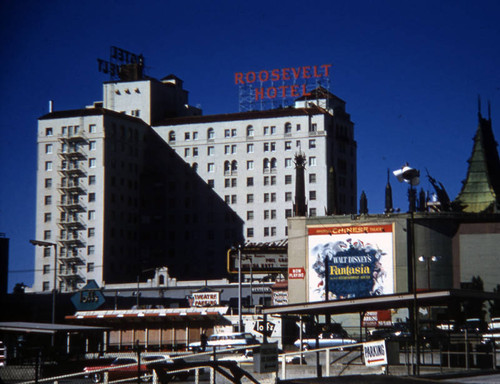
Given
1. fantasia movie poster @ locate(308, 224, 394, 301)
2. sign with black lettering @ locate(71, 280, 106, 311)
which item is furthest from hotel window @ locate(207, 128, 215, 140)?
fantasia movie poster @ locate(308, 224, 394, 301)

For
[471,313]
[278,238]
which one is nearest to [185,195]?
[278,238]

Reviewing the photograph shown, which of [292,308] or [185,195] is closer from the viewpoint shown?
[292,308]

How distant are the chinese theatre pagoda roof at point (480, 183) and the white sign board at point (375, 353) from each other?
66.8 m

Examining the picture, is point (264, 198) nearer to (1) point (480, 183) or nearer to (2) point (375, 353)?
(1) point (480, 183)

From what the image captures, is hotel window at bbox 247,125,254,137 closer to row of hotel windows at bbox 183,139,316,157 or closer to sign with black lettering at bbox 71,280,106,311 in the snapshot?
row of hotel windows at bbox 183,139,316,157

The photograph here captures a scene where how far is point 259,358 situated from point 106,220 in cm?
12370

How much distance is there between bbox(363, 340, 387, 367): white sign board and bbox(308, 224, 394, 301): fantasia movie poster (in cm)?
5164

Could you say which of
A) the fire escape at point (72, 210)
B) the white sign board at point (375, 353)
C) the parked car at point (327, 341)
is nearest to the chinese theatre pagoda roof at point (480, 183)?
the parked car at point (327, 341)

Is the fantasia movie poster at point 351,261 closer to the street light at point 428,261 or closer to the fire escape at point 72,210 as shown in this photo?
the street light at point 428,261

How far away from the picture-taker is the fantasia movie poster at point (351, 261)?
266 feet

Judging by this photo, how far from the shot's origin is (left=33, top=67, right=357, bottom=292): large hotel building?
144625 mm

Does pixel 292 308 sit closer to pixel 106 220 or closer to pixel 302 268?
pixel 302 268

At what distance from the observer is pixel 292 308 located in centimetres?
3872

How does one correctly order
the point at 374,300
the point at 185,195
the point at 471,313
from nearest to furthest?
the point at 374,300 → the point at 471,313 → the point at 185,195
